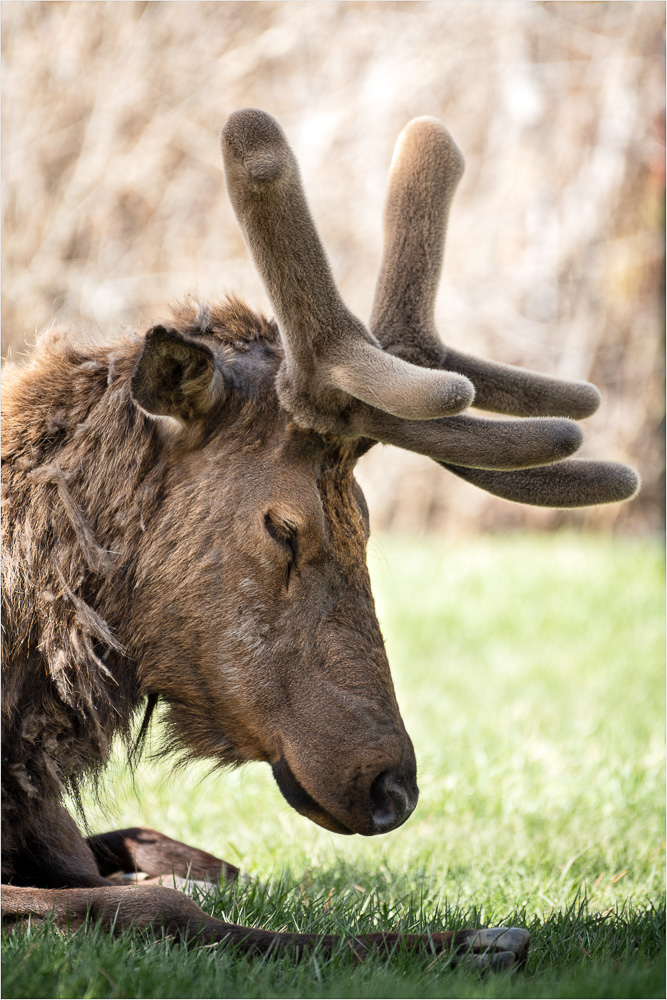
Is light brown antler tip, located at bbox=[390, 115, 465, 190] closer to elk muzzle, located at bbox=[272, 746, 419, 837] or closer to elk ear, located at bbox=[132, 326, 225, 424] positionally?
elk ear, located at bbox=[132, 326, 225, 424]

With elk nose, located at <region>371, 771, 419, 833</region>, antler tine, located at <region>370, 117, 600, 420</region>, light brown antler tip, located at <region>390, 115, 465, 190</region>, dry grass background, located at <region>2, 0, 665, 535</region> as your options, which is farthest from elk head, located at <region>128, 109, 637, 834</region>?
dry grass background, located at <region>2, 0, 665, 535</region>

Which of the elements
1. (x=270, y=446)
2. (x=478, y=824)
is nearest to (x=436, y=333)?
(x=270, y=446)

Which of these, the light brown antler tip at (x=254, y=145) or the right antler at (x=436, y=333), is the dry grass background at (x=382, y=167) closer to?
the right antler at (x=436, y=333)

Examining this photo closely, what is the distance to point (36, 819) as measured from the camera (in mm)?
2977

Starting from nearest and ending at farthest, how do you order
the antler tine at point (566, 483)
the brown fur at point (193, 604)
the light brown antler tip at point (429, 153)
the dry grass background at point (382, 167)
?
1. the brown fur at point (193, 604)
2. the antler tine at point (566, 483)
3. the light brown antler tip at point (429, 153)
4. the dry grass background at point (382, 167)

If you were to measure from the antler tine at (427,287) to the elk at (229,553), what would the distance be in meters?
0.40

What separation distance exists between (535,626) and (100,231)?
558 cm

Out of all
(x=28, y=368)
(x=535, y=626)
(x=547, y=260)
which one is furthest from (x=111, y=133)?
(x=28, y=368)

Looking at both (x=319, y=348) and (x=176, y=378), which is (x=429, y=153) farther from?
(x=176, y=378)

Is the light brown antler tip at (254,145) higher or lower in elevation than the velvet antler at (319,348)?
higher

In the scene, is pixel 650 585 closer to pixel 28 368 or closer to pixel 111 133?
pixel 111 133

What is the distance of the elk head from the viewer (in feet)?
9.19

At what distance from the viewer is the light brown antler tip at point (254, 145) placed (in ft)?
9.05

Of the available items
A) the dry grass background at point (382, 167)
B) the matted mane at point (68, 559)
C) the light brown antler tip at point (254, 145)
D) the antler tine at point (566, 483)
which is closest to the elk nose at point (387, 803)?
the matted mane at point (68, 559)
